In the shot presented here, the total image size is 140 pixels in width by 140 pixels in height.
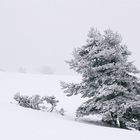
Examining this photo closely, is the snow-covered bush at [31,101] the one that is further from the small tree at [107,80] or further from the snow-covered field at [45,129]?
the snow-covered field at [45,129]

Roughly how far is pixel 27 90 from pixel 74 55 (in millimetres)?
15678

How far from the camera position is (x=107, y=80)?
15.0 m

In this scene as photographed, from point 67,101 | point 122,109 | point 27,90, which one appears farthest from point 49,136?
point 27,90

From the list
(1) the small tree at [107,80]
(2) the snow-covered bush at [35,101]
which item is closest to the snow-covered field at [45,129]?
(2) the snow-covered bush at [35,101]

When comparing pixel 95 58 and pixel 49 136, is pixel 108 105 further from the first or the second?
pixel 49 136

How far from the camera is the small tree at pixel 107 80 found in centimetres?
1434

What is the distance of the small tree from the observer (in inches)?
565

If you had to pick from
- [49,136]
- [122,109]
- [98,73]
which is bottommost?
[49,136]

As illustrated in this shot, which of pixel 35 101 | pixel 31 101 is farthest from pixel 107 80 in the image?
pixel 31 101

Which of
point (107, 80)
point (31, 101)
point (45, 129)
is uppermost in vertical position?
point (107, 80)

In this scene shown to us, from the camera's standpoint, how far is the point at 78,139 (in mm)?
9680

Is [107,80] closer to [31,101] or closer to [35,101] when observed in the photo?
[35,101]

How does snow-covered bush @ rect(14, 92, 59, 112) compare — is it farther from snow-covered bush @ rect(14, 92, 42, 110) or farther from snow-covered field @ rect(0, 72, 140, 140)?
snow-covered field @ rect(0, 72, 140, 140)

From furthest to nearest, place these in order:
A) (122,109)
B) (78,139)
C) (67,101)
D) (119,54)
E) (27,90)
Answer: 1. (27,90)
2. (67,101)
3. (119,54)
4. (122,109)
5. (78,139)
